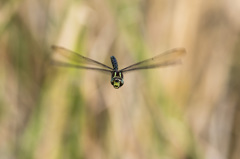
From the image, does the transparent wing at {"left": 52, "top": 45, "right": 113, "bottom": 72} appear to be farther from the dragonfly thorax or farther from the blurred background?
the blurred background

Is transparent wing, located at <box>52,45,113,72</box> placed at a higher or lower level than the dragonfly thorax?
higher

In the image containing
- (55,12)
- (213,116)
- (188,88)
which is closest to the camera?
(55,12)

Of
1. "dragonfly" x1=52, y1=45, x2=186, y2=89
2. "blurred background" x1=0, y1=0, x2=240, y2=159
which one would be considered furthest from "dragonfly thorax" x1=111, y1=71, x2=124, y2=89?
"blurred background" x1=0, y1=0, x2=240, y2=159

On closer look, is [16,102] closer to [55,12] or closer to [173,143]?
[55,12]

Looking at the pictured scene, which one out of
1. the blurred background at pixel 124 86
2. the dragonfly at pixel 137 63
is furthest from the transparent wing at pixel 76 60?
the blurred background at pixel 124 86

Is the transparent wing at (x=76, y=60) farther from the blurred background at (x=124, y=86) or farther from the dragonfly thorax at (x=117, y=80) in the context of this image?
the blurred background at (x=124, y=86)

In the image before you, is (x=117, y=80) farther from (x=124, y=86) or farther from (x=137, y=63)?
(x=124, y=86)

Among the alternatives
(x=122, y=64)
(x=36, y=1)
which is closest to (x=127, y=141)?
(x=122, y=64)
